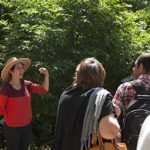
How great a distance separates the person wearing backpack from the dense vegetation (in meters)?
1.65

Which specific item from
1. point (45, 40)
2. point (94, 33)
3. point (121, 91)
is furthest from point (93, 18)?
point (121, 91)

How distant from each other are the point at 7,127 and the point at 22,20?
211 cm

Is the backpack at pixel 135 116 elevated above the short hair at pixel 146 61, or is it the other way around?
the short hair at pixel 146 61

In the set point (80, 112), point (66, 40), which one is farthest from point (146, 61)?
point (66, 40)

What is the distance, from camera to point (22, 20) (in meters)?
4.48

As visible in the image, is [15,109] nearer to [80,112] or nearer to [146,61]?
[80,112]

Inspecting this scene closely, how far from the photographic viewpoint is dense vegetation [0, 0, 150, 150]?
424 centimetres

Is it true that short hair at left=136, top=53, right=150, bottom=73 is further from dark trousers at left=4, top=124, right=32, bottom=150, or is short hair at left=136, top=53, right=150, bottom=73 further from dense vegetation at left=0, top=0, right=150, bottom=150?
dark trousers at left=4, top=124, right=32, bottom=150

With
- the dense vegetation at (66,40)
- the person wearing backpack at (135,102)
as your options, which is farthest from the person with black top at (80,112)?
the dense vegetation at (66,40)

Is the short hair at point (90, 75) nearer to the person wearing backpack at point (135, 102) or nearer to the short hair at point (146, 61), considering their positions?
the person wearing backpack at point (135, 102)

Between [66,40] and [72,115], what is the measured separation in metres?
2.49

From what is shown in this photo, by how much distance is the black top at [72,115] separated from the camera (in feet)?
6.81

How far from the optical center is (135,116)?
2398 mm

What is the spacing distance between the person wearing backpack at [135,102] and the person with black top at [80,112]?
0.40 m
